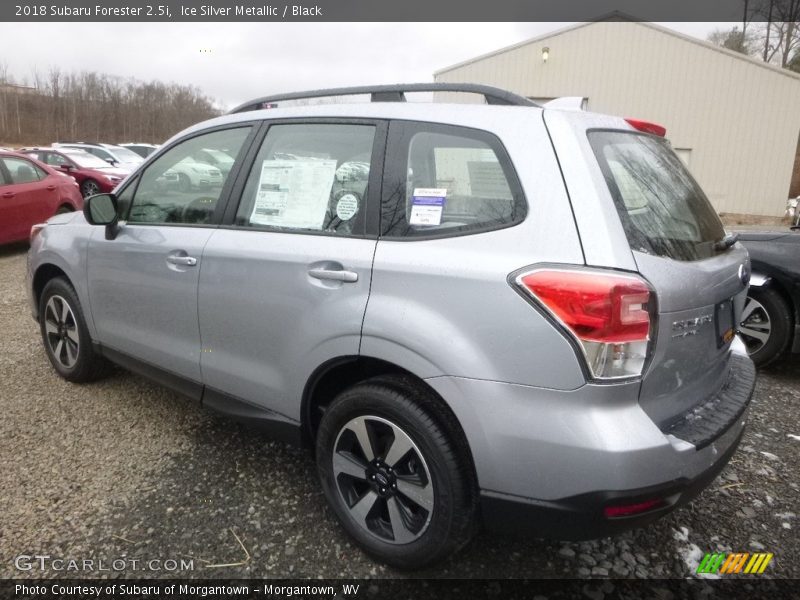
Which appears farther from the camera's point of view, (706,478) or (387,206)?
(387,206)

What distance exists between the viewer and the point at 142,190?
320 centimetres

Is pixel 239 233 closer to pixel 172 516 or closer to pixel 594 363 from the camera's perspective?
pixel 172 516

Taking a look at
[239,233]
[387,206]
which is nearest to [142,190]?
[239,233]

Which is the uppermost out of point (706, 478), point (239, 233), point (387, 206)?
point (387, 206)

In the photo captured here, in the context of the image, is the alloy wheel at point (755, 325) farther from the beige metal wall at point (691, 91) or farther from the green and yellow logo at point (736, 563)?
the beige metal wall at point (691, 91)

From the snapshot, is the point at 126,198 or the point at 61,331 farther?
the point at 61,331

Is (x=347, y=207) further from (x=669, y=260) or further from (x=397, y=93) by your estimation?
(x=669, y=260)

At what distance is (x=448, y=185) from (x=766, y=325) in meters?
3.26

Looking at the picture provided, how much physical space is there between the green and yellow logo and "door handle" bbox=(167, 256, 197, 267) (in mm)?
2540

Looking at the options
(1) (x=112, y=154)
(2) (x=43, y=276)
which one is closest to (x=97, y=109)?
(1) (x=112, y=154)

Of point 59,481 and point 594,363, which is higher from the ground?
point 594,363

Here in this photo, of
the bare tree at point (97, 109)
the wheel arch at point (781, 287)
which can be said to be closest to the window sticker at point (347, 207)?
the wheel arch at point (781, 287)

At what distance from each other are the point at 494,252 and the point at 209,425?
2.24 metres

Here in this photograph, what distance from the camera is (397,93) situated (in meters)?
2.30
